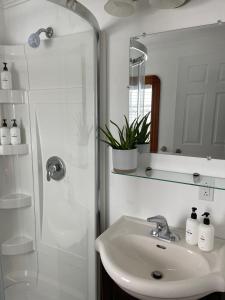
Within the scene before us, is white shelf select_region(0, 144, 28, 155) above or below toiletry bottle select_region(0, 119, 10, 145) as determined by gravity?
below

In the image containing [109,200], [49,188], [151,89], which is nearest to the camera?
[151,89]

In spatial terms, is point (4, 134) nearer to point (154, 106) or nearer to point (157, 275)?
point (154, 106)

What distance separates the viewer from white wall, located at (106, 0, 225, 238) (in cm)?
114

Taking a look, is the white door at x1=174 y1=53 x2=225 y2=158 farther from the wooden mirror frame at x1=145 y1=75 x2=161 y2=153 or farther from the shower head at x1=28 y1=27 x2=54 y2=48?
the shower head at x1=28 y1=27 x2=54 y2=48

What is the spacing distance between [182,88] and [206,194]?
1.85 feet

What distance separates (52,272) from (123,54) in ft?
5.29

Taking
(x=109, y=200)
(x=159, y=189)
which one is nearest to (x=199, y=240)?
(x=159, y=189)

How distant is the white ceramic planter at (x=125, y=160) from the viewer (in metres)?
1.24

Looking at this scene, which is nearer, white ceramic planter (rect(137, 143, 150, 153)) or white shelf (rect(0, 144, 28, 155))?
white ceramic planter (rect(137, 143, 150, 153))

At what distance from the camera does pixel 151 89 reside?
1.28 m

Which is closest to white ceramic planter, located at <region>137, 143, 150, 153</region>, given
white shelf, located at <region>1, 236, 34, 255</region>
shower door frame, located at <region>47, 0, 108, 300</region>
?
shower door frame, located at <region>47, 0, 108, 300</region>

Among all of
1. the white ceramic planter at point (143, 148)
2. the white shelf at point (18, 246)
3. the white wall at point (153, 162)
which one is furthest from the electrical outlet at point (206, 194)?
the white shelf at point (18, 246)

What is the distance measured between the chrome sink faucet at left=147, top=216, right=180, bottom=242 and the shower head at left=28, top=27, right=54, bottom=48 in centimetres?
127

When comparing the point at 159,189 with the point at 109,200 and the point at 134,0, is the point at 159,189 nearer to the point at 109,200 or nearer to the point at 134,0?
the point at 109,200
